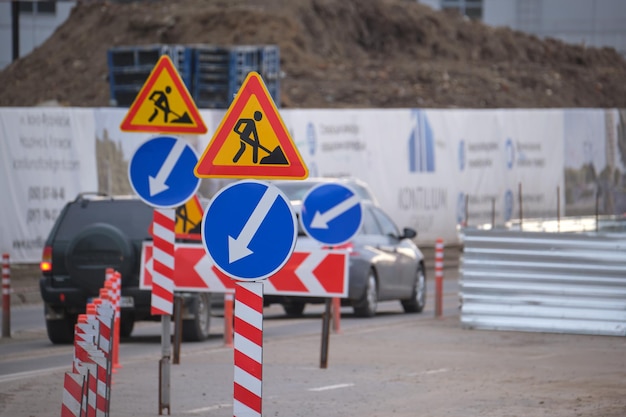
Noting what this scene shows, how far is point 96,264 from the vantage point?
1703cm

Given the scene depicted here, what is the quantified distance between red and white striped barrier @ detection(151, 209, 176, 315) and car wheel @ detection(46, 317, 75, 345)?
579 cm

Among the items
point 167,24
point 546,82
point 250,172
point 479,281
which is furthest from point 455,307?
point 546,82

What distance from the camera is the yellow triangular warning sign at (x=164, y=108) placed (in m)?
11.7

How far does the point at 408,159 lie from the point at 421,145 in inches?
28.7

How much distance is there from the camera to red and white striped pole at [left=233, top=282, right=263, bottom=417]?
7.93 m

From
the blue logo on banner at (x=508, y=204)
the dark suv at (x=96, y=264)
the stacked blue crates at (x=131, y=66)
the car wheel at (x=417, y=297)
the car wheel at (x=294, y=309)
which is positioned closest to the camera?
the dark suv at (x=96, y=264)

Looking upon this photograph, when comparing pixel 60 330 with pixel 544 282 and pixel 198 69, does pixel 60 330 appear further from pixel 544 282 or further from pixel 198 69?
pixel 198 69

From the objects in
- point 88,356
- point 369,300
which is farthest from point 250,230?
point 369,300

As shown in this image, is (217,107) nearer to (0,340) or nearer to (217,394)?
(0,340)

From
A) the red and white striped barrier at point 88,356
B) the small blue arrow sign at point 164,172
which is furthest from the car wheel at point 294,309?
the red and white striped barrier at point 88,356

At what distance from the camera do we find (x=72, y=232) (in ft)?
57.7

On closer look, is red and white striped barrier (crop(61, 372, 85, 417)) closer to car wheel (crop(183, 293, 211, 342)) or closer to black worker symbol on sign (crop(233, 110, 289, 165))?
black worker symbol on sign (crop(233, 110, 289, 165))

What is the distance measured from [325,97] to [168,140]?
109 ft

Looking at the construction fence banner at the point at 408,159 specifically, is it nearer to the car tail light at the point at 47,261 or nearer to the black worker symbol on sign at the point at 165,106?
the car tail light at the point at 47,261
